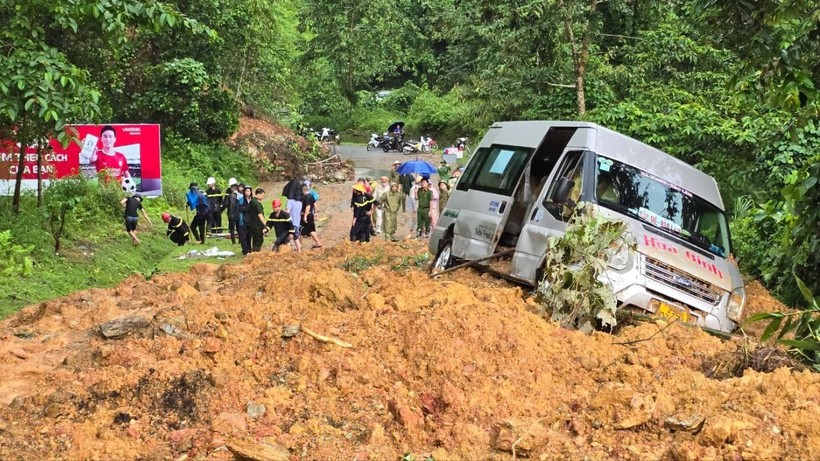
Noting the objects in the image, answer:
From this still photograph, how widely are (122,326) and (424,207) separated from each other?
1103 centimetres

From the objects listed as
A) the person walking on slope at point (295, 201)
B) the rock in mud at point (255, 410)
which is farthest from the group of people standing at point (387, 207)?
the rock in mud at point (255, 410)

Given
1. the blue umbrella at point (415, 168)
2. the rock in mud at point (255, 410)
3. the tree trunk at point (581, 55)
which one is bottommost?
the rock in mud at point (255, 410)

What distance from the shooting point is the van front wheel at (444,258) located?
32.7ft

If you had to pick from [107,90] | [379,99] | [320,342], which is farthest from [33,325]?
[379,99]

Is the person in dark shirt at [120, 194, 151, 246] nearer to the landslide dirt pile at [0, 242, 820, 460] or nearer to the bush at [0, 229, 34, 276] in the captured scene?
the bush at [0, 229, 34, 276]

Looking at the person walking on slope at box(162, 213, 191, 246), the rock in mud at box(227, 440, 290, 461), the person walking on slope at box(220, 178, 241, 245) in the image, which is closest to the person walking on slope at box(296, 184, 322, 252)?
the person walking on slope at box(220, 178, 241, 245)

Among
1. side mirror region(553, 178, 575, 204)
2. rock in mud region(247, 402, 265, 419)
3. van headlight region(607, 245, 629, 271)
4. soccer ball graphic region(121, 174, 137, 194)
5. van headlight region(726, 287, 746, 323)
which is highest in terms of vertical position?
side mirror region(553, 178, 575, 204)

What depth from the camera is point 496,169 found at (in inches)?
387

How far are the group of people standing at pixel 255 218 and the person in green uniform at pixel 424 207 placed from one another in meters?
2.39

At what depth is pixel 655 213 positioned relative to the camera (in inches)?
308

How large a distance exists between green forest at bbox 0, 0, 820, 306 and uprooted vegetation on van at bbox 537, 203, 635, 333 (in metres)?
2.27

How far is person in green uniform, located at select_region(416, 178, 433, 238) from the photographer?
1677cm

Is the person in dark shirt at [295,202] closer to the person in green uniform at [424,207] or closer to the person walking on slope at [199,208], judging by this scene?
the person walking on slope at [199,208]

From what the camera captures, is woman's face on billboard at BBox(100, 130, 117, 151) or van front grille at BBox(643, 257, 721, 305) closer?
van front grille at BBox(643, 257, 721, 305)
